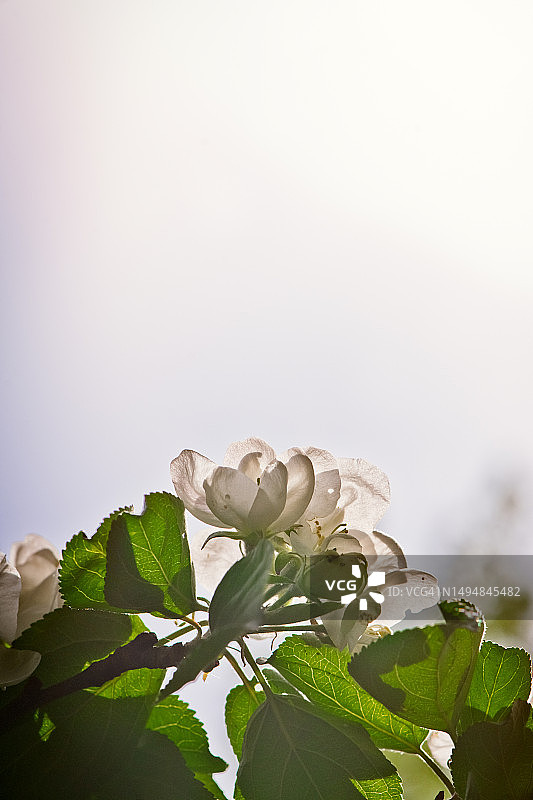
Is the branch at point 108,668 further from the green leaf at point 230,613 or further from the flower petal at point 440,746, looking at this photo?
the flower petal at point 440,746

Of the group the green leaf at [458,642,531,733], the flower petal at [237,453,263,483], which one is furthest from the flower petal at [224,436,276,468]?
the green leaf at [458,642,531,733]

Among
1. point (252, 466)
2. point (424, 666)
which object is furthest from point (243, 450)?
point (424, 666)

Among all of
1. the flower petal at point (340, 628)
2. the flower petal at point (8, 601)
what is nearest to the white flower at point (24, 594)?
the flower petal at point (8, 601)

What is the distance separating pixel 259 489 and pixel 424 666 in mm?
80

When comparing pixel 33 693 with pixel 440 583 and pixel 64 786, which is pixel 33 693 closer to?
pixel 64 786

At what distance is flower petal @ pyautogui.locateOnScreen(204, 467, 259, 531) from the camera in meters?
0.24

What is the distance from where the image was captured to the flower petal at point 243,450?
27 centimetres

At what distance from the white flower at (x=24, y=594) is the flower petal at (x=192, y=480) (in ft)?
0.23

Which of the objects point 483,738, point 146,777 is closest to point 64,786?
point 146,777

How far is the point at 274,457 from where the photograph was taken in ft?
0.88

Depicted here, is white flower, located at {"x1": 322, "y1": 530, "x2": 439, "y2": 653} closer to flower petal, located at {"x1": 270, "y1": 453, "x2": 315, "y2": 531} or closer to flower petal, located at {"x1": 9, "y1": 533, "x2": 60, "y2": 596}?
flower petal, located at {"x1": 270, "y1": 453, "x2": 315, "y2": 531}

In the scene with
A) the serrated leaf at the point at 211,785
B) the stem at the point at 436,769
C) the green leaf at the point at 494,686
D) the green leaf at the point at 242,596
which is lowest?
the stem at the point at 436,769

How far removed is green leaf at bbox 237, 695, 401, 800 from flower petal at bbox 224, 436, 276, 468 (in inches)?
3.7

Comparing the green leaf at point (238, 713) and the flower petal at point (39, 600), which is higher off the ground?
the flower petal at point (39, 600)
